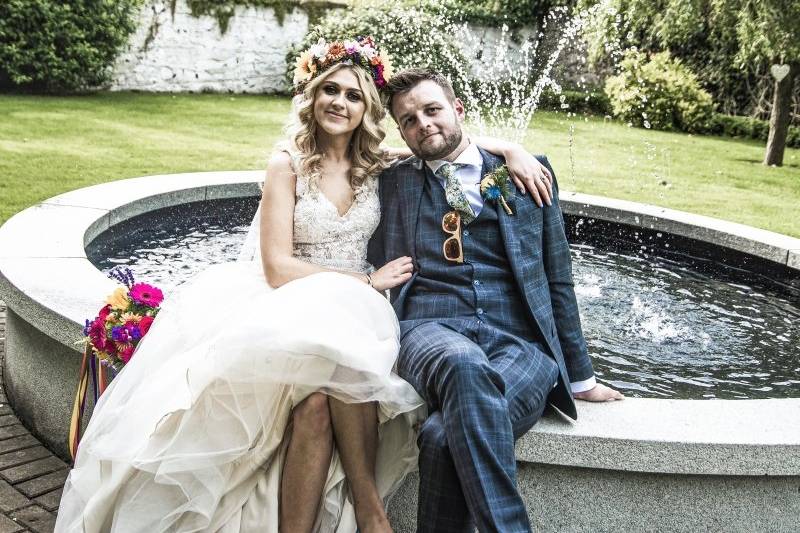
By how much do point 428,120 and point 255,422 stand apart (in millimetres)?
1441

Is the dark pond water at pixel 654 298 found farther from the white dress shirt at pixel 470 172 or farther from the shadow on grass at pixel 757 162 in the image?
the shadow on grass at pixel 757 162

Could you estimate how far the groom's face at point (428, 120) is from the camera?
11.4 feet

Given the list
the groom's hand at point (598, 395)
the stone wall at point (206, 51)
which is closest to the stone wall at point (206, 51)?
the stone wall at point (206, 51)

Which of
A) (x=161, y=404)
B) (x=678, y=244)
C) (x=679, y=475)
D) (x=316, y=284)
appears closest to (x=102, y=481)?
(x=161, y=404)

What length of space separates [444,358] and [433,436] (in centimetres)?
25

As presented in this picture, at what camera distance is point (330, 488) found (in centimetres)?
286

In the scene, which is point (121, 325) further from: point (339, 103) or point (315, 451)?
point (339, 103)

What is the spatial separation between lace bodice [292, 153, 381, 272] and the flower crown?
1.31ft

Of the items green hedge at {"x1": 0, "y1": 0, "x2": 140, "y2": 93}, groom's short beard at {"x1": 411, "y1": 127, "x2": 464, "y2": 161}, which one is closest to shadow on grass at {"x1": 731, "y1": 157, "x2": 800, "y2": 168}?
green hedge at {"x1": 0, "y1": 0, "x2": 140, "y2": 93}

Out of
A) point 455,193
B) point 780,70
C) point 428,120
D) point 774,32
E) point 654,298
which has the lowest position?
Answer: point 654,298

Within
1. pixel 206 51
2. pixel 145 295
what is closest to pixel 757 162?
pixel 206 51

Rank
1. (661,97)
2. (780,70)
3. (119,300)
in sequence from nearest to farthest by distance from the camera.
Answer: (119,300) → (780,70) → (661,97)

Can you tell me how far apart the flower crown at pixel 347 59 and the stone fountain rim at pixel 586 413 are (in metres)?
1.37

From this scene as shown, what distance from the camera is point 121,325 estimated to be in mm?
3221
